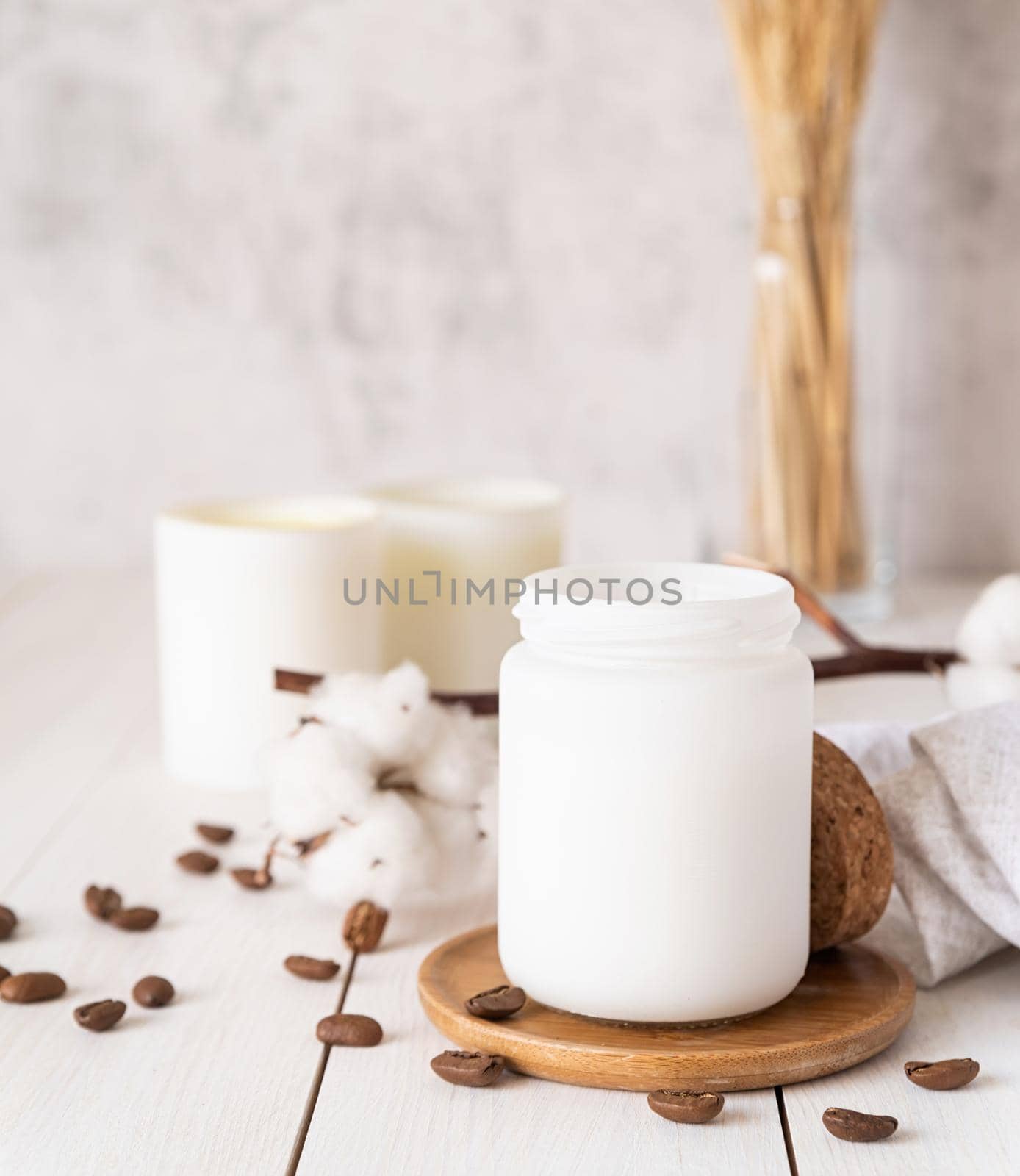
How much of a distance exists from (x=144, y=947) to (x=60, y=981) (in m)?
0.05

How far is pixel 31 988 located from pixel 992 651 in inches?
18.7

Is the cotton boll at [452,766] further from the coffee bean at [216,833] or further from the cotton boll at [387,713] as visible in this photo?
the coffee bean at [216,833]

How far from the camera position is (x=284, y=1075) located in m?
0.48

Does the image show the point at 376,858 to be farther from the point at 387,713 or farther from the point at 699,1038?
the point at 699,1038

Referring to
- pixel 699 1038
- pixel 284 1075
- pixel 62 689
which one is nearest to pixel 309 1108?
pixel 284 1075

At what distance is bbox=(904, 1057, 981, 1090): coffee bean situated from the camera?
461mm

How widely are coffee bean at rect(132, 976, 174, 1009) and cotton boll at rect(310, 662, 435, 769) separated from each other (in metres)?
0.13

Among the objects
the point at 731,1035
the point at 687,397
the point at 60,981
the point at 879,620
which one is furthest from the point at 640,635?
the point at 687,397

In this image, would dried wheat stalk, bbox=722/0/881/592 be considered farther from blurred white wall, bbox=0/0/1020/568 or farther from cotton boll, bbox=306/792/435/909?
cotton boll, bbox=306/792/435/909

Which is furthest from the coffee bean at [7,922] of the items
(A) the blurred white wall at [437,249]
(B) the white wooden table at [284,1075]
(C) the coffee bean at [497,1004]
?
(A) the blurred white wall at [437,249]

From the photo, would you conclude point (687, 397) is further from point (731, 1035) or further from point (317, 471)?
point (731, 1035)

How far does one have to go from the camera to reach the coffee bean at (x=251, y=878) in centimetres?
65

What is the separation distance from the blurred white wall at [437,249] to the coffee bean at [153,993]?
935 millimetres

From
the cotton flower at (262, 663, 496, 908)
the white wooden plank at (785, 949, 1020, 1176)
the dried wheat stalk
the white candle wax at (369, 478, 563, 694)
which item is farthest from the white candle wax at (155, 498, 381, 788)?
the dried wheat stalk
